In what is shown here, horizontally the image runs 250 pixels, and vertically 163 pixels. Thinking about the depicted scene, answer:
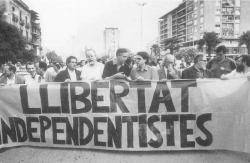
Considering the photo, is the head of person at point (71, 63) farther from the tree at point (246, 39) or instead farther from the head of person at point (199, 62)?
the tree at point (246, 39)

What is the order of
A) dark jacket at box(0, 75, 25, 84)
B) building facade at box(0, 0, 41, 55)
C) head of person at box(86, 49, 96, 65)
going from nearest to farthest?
head of person at box(86, 49, 96, 65) < dark jacket at box(0, 75, 25, 84) < building facade at box(0, 0, 41, 55)

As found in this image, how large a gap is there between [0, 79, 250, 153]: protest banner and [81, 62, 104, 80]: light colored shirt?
74.5 inches

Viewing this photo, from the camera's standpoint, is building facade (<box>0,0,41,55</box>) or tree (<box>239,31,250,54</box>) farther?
tree (<box>239,31,250,54</box>)

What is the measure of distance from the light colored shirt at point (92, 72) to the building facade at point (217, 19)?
10806 centimetres

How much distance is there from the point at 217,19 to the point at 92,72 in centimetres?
11284

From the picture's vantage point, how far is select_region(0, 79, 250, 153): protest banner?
18.0ft

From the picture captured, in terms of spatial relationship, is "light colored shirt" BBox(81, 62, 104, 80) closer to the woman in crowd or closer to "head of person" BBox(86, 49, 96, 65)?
"head of person" BBox(86, 49, 96, 65)

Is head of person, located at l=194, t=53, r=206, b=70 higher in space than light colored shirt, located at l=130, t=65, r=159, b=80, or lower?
higher

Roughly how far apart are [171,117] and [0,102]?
2.62m

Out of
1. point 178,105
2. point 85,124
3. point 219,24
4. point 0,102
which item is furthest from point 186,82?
point 219,24

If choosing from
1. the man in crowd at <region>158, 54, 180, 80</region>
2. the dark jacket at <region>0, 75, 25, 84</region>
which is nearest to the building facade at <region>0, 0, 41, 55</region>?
the dark jacket at <region>0, 75, 25, 84</region>

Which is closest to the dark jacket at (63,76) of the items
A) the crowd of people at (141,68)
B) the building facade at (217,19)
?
the crowd of people at (141,68)

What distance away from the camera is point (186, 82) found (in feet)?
18.3

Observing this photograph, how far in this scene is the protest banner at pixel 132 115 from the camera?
5.49 metres
